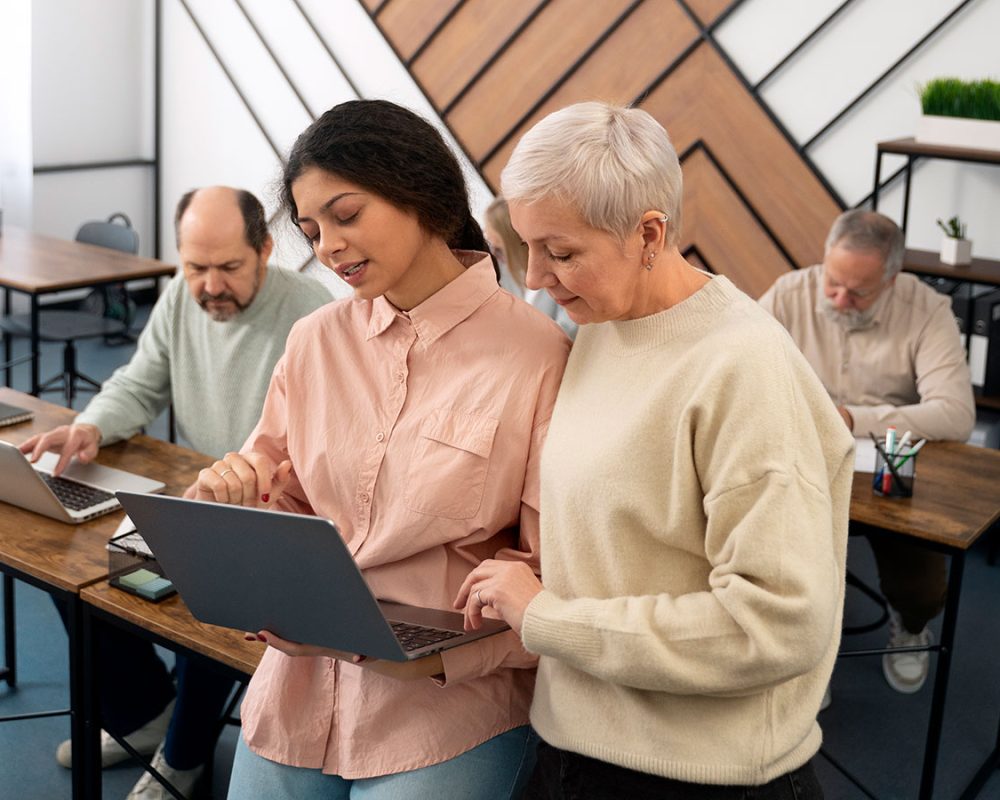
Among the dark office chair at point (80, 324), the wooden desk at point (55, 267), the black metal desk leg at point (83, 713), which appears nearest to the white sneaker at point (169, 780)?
the black metal desk leg at point (83, 713)

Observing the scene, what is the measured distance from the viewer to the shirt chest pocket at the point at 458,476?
1.57 meters

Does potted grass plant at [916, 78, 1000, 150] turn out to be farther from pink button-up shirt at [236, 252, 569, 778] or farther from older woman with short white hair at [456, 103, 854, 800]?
older woman with short white hair at [456, 103, 854, 800]

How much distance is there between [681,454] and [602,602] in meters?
0.18

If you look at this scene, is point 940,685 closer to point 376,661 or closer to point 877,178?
point 376,661

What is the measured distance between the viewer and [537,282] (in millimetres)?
1398

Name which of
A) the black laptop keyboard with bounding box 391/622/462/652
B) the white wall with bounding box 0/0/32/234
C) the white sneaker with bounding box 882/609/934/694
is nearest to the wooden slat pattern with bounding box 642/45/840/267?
the white sneaker with bounding box 882/609/934/694

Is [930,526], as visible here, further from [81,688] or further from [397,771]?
[81,688]

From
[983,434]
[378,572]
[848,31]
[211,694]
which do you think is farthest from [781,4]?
[378,572]

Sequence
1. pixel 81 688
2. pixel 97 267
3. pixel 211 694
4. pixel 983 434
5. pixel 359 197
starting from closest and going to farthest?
1. pixel 359 197
2. pixel 81 688
3. pixel 211 694
4. pixel 983 434
5. pixel 97 267

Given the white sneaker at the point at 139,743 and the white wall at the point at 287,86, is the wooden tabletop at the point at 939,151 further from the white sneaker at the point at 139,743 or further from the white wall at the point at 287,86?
the white sneaker at the point at 139,743

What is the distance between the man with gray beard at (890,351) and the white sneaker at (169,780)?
1877 millimetres

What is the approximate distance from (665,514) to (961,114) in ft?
12.0

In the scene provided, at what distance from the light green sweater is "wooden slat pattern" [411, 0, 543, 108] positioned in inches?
133

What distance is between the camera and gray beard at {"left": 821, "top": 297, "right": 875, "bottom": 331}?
3496 mm
